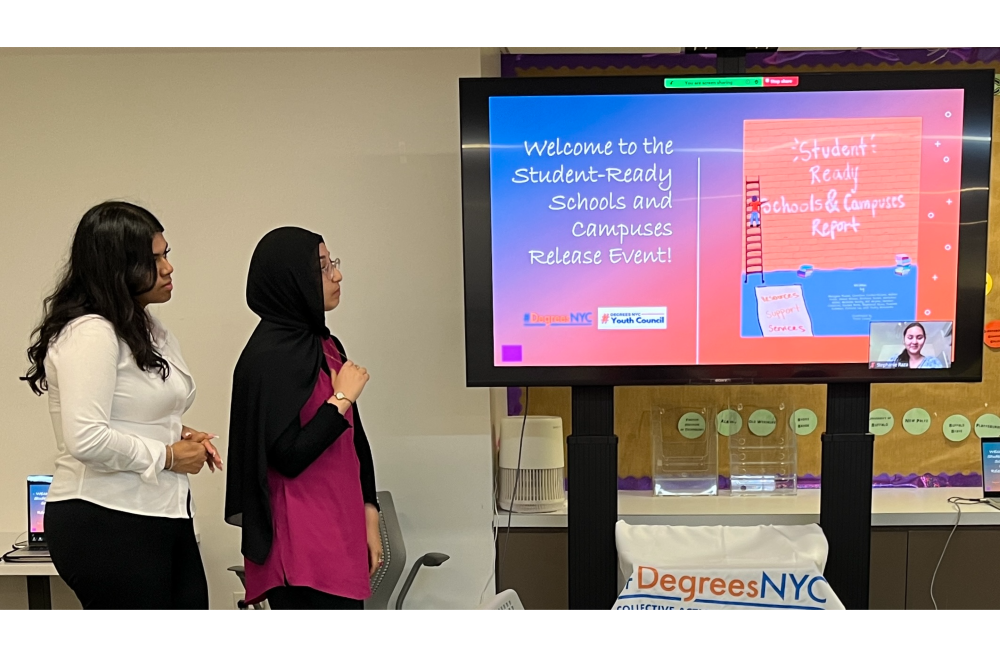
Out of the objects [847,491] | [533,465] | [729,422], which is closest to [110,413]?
[533,465]

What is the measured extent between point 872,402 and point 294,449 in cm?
213

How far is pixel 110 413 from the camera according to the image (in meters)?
1.72

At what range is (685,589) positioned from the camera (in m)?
2.08

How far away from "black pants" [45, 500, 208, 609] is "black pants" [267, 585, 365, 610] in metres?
0.27

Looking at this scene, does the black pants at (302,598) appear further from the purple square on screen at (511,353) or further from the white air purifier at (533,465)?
the white air purifier at (533,465)

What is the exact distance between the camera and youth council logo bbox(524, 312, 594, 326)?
7.11 feet

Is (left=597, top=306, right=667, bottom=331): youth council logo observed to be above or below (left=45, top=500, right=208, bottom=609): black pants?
above

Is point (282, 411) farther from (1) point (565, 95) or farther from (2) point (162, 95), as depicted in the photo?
(2) point (162, 95)

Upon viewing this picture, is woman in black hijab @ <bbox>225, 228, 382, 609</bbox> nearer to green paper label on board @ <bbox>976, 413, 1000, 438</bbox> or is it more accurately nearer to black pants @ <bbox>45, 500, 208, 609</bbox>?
black pants @ <bbox>45, 500, 208, 609</bbox>

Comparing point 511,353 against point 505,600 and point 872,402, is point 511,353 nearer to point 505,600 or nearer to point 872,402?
point 505,600

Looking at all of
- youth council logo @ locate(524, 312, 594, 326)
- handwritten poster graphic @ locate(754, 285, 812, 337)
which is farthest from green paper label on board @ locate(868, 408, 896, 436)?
youth council logo @ locate(524, 312, 594, 326)

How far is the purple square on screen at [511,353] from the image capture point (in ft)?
7.22

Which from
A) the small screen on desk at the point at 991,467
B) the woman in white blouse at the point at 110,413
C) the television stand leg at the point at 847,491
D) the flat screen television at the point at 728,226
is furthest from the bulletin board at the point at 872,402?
the woman in white blouse at the point at 110,413

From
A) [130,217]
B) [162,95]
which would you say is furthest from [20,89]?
[130,217]
